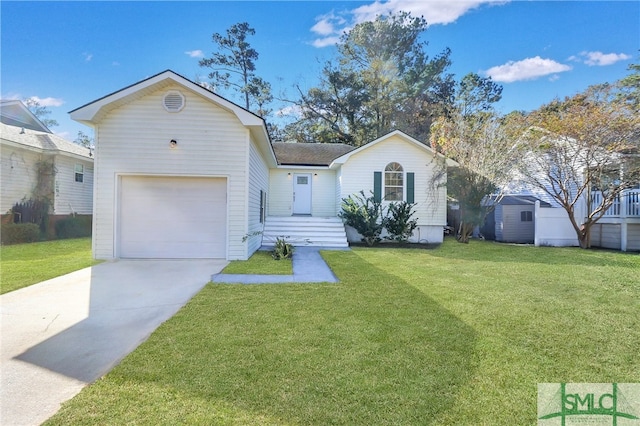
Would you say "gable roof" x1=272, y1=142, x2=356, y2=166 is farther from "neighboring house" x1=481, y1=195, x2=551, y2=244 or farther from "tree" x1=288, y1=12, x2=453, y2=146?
"tree" x1=288, y1=12, x2=453, y2=146

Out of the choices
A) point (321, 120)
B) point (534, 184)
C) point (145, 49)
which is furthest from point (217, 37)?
point (534, 184)

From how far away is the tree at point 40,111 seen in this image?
109 feet

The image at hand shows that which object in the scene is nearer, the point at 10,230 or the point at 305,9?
the point at 10,230

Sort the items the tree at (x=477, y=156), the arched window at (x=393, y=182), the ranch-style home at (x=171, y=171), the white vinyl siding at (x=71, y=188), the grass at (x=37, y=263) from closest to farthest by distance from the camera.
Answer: the grass at (x=37, y=263)
the ranch-style home at (x=171, y=171)
the tree at (x=477, y=156)
the arched window at (x=393, y=182)
the white vinyl siding at (x=71, y=188)

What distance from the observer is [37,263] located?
754cm

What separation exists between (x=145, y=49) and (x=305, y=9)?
695cm

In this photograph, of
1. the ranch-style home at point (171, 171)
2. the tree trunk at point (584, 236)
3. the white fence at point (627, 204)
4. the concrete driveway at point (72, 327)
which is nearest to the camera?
the concrete driveway at point (72, 327)

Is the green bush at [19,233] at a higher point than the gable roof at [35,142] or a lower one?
lower

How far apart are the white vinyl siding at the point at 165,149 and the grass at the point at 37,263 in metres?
0.87

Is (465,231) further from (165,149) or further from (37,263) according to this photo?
(37,263)

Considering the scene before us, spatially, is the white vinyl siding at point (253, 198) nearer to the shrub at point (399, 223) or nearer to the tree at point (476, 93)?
the shrub at point (399, 223)

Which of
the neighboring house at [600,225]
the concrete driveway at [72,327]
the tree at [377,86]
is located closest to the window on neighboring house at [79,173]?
the concrete driveway at [72,327]

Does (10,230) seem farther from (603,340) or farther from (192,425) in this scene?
(603,340)

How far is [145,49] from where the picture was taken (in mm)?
13227
